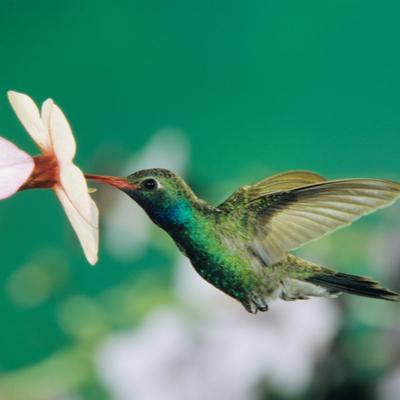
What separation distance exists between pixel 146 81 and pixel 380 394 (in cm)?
42

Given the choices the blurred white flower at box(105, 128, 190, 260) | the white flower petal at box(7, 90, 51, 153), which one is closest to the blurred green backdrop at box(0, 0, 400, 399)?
the blurred white flower at box(105, 128, 190, 260)

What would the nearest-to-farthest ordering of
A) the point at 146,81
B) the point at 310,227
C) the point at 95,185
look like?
the point at 310,227 → the point at 95,185 → the point at 146,81

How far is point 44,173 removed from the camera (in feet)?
1.07

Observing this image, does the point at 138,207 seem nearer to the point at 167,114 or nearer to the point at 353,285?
the point at 167,114

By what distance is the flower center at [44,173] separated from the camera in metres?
0.32

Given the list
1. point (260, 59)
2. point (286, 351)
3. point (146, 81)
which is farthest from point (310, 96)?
point (286, 351)

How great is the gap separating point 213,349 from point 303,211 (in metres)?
0.60

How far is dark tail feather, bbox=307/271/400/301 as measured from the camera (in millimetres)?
303

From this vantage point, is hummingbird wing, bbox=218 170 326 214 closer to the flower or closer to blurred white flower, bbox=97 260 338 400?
the flower

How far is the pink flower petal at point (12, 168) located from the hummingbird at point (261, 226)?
3cm

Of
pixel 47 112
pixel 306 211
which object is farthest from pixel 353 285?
pixel 47 112

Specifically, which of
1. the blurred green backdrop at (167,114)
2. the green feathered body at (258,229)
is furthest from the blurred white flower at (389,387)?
the green feathered body at (258,229)

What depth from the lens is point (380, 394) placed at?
854mm

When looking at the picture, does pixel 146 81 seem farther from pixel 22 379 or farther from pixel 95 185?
pixel 22 379
